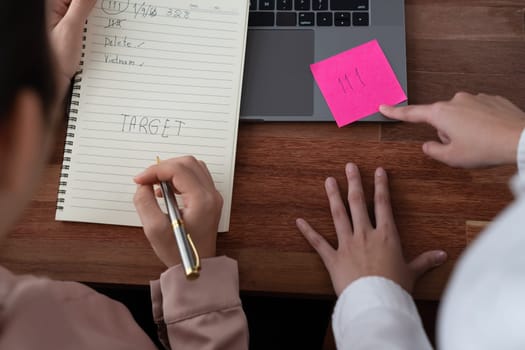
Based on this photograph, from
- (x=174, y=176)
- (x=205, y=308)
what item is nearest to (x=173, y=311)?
(x=205, y=308)

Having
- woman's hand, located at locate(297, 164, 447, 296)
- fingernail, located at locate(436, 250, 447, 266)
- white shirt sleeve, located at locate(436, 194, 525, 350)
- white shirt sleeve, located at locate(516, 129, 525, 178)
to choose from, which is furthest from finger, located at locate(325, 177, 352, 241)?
white shirt sleeve, located at locate(436, 194, 525, 350)

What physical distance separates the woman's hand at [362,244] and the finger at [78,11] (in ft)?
1.25

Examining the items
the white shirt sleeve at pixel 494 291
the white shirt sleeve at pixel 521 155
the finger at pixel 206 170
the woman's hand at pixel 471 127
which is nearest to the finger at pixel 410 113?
the woman's hand at pixel 471 127

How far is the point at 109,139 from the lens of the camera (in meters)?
0.69

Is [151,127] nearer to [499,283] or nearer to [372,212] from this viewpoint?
[372,212]

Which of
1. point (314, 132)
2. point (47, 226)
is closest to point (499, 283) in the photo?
point (314, 132)

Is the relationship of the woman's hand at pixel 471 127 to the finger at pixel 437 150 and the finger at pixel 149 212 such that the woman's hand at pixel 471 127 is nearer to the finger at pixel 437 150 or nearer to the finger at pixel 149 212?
the finger at pixel 437 150

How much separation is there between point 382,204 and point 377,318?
14cm

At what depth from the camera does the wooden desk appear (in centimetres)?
67

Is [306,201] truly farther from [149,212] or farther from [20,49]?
[20,49]

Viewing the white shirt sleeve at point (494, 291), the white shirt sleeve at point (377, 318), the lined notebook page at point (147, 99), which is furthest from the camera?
the lined notebook page at point (147, 99)

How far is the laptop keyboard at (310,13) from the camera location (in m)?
0.74

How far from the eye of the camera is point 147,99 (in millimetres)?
706

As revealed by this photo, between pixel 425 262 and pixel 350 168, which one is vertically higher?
pixel 350 168
